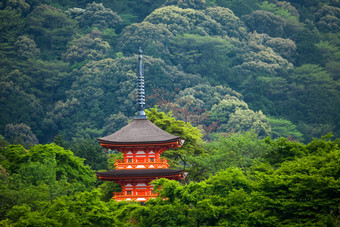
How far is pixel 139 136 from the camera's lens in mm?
34906

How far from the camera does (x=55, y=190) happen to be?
34938 mm

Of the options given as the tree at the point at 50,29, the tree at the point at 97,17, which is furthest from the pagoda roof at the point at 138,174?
the tree at the point at 97,17

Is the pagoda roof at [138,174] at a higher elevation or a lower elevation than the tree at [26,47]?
lower

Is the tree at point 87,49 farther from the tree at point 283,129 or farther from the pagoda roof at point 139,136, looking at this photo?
the pagoda roof at point 139,136

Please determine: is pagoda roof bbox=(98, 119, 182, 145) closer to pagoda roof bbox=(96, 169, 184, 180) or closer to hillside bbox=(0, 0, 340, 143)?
pagoda roof bbox=(96, 169, 184, 180)

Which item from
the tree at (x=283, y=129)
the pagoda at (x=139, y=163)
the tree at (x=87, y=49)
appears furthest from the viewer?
the tree at (x=87, y=49)

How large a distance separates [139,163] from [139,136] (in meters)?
1.39

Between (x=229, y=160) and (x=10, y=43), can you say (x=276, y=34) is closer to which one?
(x=10, y=43)

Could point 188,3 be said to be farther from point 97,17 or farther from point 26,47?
point 26,47

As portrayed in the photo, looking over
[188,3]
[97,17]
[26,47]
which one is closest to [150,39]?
[188,3]

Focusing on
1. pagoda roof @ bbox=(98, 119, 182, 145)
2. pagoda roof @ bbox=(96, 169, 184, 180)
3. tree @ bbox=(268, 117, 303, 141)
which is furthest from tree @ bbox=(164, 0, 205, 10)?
pagoda roof @ bbox=(96, 169, 184, 180)

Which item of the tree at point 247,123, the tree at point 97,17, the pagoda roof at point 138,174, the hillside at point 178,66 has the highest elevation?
the tree at point 97,17

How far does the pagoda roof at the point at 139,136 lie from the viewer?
34.3 metres

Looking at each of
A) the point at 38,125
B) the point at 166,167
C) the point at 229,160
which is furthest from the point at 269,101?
the point at 166,167
